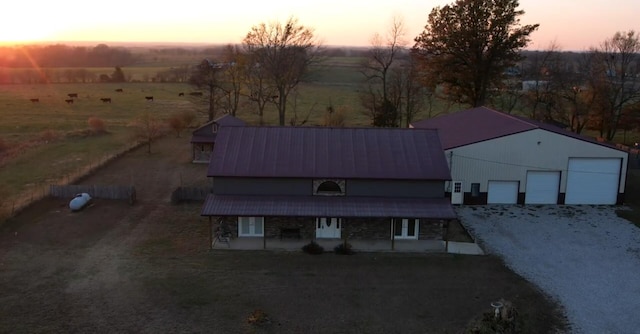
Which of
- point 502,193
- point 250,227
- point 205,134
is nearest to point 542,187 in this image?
point 502,193

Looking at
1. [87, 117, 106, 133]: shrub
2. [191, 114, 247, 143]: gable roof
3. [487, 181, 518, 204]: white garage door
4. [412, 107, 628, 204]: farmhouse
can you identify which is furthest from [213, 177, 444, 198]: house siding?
[87, 117, 106, 133]: shrub

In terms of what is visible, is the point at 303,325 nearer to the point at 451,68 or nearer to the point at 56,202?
the point at 56,202

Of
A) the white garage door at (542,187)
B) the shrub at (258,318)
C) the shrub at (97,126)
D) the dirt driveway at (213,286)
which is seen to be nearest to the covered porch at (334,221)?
the dirt driveway at (213,286)

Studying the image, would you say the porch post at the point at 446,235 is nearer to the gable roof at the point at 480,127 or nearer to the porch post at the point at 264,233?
the gable roof at the point at 480,127

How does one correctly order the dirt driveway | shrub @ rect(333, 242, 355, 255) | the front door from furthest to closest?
the front door → shrub @ rect(333, 242, 355, 255) → the dirt driveway

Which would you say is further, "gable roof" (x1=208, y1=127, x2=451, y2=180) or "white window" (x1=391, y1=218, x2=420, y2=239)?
"gable roof" (x1=208, y1=127, x2=451, y2=180)

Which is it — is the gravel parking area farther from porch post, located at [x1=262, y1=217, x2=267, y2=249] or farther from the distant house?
the distant house

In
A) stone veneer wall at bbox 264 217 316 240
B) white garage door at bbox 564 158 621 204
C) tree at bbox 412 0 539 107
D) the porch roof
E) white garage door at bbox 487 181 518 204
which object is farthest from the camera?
tree at bbox 412 0 539 107

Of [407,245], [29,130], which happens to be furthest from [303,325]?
[29,130]

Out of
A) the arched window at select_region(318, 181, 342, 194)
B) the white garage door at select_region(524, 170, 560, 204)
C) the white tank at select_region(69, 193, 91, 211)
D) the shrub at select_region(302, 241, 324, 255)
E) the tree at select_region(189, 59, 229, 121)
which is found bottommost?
the shrub at select_region(302, 241, 324, 255)
